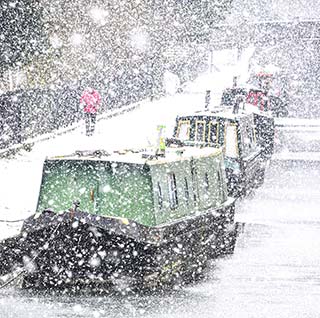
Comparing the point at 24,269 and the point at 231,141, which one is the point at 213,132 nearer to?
the point at 231,141

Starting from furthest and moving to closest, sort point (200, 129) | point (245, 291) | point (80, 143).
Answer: point (80, 143) → point (200, 129) → point (245, 291)

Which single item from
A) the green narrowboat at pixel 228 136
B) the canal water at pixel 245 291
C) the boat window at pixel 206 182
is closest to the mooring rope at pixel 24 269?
the canal water at pixel 245 291

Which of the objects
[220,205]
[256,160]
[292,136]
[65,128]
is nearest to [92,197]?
[220,205]

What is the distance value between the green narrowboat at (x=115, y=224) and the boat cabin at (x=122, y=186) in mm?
14

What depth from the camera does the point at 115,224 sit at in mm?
10859

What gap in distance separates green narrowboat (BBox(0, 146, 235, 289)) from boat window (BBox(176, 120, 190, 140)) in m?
6.34

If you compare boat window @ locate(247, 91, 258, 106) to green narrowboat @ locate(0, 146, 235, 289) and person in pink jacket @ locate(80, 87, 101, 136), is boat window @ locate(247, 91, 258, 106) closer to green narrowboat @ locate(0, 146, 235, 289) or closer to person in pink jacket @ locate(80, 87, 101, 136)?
person in pink jacket @ locate(80, 87, 101, 136)

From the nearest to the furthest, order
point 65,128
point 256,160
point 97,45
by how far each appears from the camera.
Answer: point 256,160 < point 65,128 < point 97,45

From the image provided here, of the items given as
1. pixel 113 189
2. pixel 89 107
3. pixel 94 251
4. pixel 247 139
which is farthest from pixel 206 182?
pixel 89 107

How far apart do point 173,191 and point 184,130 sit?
24.5ft

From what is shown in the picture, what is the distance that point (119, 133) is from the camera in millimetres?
28656

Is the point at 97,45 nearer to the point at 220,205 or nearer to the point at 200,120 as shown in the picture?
the point at 200,120

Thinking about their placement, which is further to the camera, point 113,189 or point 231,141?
point 231,141

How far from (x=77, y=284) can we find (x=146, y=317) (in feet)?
4.20
